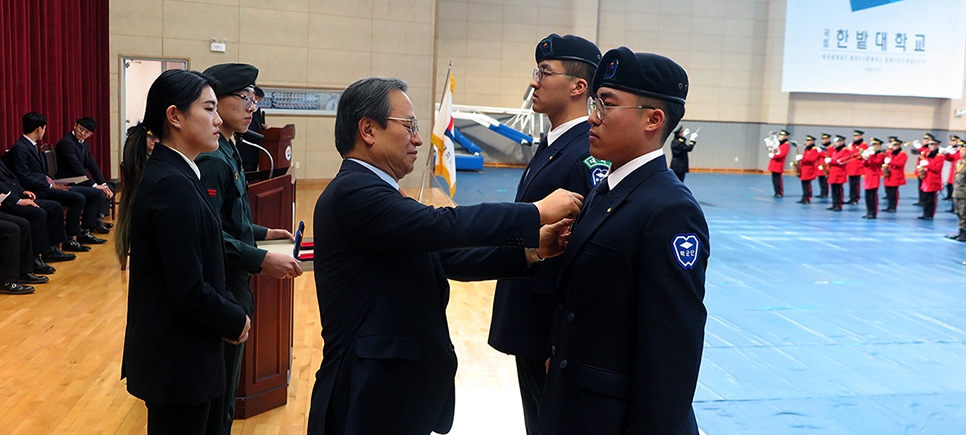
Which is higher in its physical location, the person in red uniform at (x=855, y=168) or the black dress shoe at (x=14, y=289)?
the person in red uniform at (x=855, y=168)

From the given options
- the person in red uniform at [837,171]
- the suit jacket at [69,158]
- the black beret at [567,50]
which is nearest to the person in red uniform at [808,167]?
the person in red uniform at [837,171]

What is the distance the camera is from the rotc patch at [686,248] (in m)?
1.57

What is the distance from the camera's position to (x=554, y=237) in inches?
73.2

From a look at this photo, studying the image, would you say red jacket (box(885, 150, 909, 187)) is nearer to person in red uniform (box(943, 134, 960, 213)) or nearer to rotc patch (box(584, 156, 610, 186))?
person in red uniform (box(943, 134, 960, 213))

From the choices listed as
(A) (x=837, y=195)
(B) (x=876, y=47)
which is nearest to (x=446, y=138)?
(A) (x=837, y=195)

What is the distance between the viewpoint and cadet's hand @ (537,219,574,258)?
1842 millimetres

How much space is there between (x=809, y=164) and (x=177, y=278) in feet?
53.2

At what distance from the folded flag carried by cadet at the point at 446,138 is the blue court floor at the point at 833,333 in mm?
3069

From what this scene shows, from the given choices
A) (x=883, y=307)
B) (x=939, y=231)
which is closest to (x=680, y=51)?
(x=939, y=231)

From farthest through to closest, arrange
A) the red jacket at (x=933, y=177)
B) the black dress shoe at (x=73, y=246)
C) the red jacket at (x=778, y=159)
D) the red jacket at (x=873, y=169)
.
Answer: the red jacket at (x=778, y=159) < the red jacket at (x=873, y=169) < the red jacket at (x=933, y=177) < the black dress shoe at (x=73, y=246)

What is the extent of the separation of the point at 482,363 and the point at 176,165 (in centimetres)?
289

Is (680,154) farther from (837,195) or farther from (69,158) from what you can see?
(69,158)

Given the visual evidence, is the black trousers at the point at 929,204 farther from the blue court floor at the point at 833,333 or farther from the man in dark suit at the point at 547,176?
the man in dark suit at the point at 547,176

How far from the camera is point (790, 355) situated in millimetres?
4887
